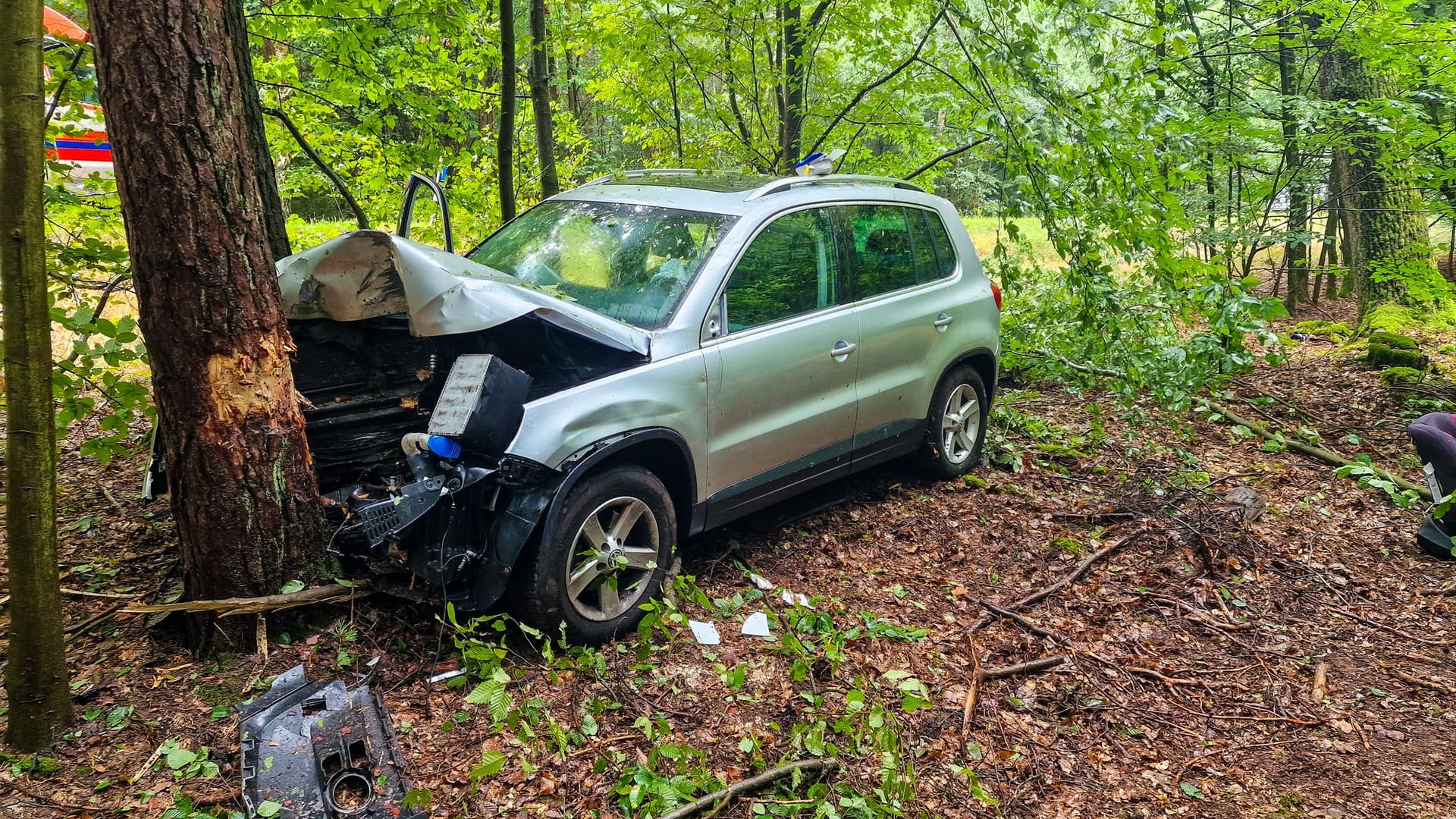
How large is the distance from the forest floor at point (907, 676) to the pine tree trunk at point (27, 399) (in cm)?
28

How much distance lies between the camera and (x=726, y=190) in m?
4.76

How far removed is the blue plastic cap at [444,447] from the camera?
336 cm

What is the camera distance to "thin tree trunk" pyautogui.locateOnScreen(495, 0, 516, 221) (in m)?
6.88

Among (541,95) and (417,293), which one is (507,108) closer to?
(541,95)

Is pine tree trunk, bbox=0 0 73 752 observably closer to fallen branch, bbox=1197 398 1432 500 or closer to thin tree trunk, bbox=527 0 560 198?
thin tree trunk, bbox=527 0 560 198

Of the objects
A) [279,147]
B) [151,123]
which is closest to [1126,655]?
A: [151,123]

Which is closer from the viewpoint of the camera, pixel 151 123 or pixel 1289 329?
pixel 151 123

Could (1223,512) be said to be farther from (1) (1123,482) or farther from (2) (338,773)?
(2) (338,773)

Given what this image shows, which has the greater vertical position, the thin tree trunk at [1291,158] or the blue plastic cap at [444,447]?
the thin tree trunk at [1291,158]

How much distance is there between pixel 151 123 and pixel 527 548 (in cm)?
196

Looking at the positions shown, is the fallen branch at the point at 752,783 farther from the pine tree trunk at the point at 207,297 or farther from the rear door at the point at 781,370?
the pine tree trunk at the point at 207,297

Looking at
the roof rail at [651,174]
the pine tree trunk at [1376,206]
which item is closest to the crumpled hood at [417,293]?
the roof rail at [651,174]

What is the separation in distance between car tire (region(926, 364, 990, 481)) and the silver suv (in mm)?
160

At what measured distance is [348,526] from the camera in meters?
3.53
